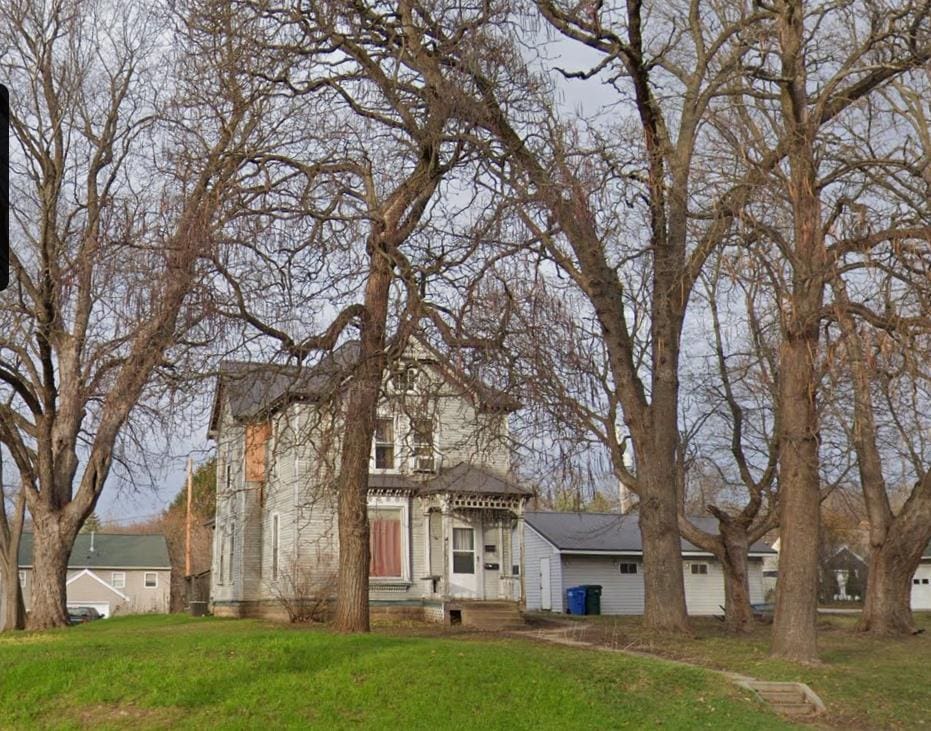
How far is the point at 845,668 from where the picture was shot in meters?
16.3

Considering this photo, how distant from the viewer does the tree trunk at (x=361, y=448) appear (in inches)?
631

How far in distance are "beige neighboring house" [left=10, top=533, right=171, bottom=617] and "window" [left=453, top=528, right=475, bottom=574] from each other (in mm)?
34649

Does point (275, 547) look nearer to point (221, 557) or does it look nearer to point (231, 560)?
point (231, 560)

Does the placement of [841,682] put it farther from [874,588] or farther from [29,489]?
[29,489]

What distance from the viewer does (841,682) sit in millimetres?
14789

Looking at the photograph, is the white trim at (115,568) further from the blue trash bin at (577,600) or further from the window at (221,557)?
the blue trash bin at (577,600)

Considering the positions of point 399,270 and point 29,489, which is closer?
point 399,270

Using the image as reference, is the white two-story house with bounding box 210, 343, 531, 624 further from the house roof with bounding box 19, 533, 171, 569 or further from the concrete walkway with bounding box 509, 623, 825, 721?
the house roof with bounding box 19, 533, 171, 569

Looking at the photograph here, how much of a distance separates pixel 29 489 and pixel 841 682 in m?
17.6

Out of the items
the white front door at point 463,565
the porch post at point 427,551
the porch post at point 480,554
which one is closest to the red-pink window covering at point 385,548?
the porch post at point 427,551

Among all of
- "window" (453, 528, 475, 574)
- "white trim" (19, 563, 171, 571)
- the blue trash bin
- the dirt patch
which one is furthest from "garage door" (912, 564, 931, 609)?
the dirt patch

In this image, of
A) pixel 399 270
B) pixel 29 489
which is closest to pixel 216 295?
pixel 399 270

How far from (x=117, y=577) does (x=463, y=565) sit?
37619 millimetres

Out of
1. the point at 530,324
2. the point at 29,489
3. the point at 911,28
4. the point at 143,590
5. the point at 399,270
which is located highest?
the point at 911,28
